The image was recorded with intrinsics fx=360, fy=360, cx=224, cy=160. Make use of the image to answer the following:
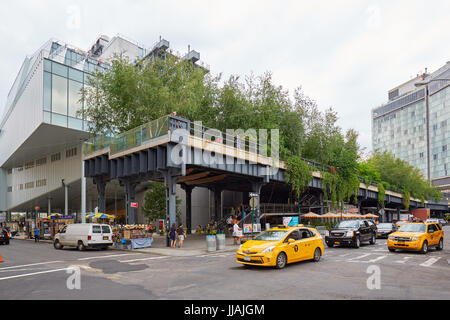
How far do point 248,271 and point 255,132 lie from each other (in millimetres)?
24850

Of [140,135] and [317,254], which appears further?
[140,135]

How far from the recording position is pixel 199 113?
39.1 m

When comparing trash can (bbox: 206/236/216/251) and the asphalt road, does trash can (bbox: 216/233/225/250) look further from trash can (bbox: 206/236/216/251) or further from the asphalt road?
the asphalt road

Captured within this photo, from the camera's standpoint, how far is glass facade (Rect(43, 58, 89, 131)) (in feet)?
140

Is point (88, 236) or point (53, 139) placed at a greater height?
point (53, 139)

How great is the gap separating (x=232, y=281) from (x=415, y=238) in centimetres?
1251

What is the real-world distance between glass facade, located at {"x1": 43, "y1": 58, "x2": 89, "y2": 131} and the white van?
66.9 feet

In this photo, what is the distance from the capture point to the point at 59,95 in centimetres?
4397

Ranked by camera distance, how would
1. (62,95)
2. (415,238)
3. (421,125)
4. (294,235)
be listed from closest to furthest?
1. (294,235)
2. (415,238)
3. (62,95)
4. (421,125)

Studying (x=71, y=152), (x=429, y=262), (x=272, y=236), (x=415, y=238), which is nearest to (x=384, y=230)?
(x=415, y=238)

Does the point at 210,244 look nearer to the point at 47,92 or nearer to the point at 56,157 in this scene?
the point at 47,92

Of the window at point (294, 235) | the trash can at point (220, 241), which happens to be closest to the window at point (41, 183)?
the trash can at point (220, 241)

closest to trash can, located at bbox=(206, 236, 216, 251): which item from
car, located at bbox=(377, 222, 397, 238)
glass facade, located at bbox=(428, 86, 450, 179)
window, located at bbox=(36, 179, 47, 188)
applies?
car, located at bbox=(377, 222, 397, 238)
